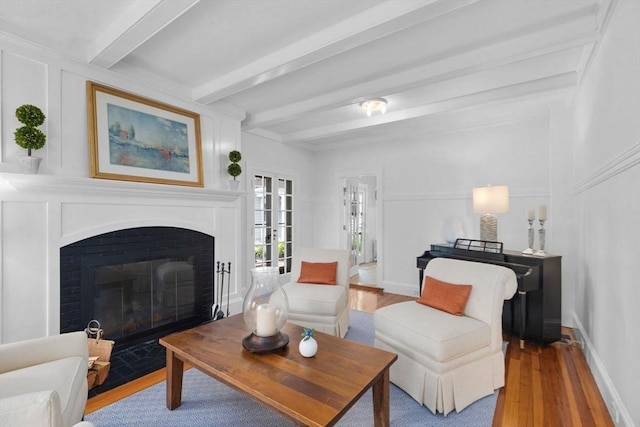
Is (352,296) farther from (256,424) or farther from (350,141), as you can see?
(256,424)

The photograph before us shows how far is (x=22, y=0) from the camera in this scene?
1.96 meters

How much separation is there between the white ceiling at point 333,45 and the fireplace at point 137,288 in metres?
1.54

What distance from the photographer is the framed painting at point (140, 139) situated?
106 inches

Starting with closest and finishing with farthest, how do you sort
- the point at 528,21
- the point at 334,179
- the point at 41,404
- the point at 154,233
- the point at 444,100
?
the point at 41,404, the point at 528,21, the point at 154,233, the point at 444,100, the point at 334,179

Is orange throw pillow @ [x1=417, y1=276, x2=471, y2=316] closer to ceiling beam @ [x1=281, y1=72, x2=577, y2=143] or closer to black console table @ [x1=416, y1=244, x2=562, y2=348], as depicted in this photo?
black console table @ [x1=416, y1=244, x2=562, y2=348]

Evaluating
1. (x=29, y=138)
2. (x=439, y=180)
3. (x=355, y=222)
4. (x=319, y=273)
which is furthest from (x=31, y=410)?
(x=355, y=222)

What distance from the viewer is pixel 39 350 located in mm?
1717

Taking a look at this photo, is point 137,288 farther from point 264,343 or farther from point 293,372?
point 293,372

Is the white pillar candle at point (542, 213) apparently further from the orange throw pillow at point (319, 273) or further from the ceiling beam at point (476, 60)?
the orange throw pillow at point (319, 273)

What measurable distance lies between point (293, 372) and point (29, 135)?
8.09ft

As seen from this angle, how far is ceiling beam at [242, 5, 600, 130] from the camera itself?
2.12 m

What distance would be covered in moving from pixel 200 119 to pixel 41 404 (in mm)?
3016

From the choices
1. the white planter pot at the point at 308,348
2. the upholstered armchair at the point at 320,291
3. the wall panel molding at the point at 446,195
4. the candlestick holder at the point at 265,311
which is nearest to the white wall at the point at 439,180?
the wall panel molding at the point at 446,195

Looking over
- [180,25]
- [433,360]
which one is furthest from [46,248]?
[433,360]
